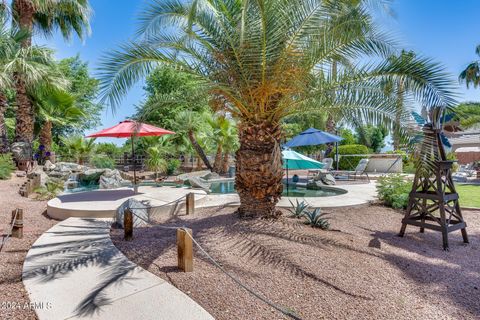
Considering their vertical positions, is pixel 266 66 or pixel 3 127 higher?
pixel 3 127

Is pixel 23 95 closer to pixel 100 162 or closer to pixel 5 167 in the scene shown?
pixel 5 167

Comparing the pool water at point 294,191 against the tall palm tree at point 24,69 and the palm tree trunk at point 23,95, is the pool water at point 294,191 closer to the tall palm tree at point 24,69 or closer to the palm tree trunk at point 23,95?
the tall palm tree at point 24,69

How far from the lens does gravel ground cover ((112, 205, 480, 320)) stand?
2.96m

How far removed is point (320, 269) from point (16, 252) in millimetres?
4602

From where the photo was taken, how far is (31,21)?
1431cm

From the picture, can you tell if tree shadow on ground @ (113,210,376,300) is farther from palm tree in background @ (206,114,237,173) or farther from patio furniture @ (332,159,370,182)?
palm tree in background @ (206,114,237,173)

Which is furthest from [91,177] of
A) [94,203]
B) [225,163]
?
[225,163]

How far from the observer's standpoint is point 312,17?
5074 mm

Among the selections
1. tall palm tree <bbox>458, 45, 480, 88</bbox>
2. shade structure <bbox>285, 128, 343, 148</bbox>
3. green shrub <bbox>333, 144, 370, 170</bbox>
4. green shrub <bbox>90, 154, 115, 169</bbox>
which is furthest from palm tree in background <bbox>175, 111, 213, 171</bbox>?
tall palm tree <bbox>458, 45, 480, 88</bbox>

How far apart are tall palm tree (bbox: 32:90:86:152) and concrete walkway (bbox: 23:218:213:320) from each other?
13744 millimetres

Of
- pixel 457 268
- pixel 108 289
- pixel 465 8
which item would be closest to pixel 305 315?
pixel 108 289

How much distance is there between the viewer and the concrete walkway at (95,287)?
2.70 metres

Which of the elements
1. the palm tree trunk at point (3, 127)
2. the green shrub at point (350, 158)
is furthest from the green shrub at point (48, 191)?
the green shrub at point (350, 158)

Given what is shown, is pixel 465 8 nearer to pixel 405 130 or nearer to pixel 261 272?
pixel 405 130
